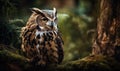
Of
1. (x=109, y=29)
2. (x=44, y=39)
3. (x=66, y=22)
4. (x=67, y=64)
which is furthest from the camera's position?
(x=66, y=22)

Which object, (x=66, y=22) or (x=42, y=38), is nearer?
(x=42, y=38)

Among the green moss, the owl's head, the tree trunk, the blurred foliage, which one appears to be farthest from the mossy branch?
the owl's head

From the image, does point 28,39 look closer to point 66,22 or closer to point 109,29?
point 109,29

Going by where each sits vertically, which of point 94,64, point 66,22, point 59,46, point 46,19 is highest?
point 46,19

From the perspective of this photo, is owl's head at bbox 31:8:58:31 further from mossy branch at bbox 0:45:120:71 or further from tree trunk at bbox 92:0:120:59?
tree trunk at bbox 92:0:120:59

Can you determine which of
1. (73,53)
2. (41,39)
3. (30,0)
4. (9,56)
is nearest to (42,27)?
(41,39)

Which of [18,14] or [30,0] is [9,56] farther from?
[30,0]

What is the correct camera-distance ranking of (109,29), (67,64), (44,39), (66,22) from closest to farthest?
(67,64)
(44,39)
(109,29)
(66,22)

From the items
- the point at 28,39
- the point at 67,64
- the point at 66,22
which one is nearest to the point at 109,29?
the point at 67,64
